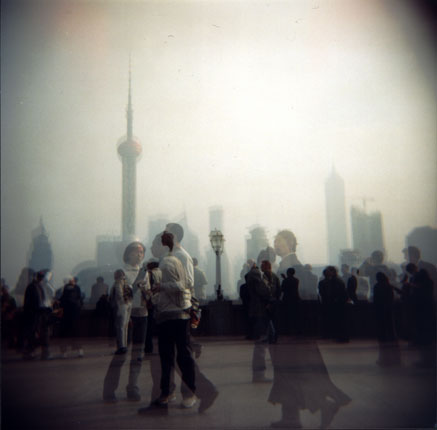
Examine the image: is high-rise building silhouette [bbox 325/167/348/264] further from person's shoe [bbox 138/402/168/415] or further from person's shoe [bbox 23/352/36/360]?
person's shoe [bbox 23/352/36/360]

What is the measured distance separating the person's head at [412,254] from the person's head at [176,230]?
155cm

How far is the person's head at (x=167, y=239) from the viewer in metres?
Result: 2.70

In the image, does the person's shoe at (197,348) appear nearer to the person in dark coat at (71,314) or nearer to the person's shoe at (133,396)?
the person's shoe at (133,396)

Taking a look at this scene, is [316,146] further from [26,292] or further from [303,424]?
[26,292]

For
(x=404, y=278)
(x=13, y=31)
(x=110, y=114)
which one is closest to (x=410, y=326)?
(x=404, y=278)

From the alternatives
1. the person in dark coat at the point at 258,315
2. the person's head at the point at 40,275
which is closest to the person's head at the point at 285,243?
the person in dark coat at the point at 258,315

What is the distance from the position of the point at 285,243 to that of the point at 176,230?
75cm

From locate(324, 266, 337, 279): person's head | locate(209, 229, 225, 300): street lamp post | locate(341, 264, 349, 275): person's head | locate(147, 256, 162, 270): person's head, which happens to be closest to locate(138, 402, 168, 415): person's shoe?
locate(209, 229, 225, 300): street lamp post

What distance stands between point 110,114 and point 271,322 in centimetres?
188

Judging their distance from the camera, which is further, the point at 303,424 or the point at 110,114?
the point at 110,114

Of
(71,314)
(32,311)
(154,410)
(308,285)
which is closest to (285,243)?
(308,285)

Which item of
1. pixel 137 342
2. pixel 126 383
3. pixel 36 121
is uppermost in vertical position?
pixel 36 121

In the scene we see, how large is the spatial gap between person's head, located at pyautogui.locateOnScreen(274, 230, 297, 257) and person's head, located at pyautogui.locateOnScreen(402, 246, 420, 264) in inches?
30.8

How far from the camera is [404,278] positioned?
2.80 m
